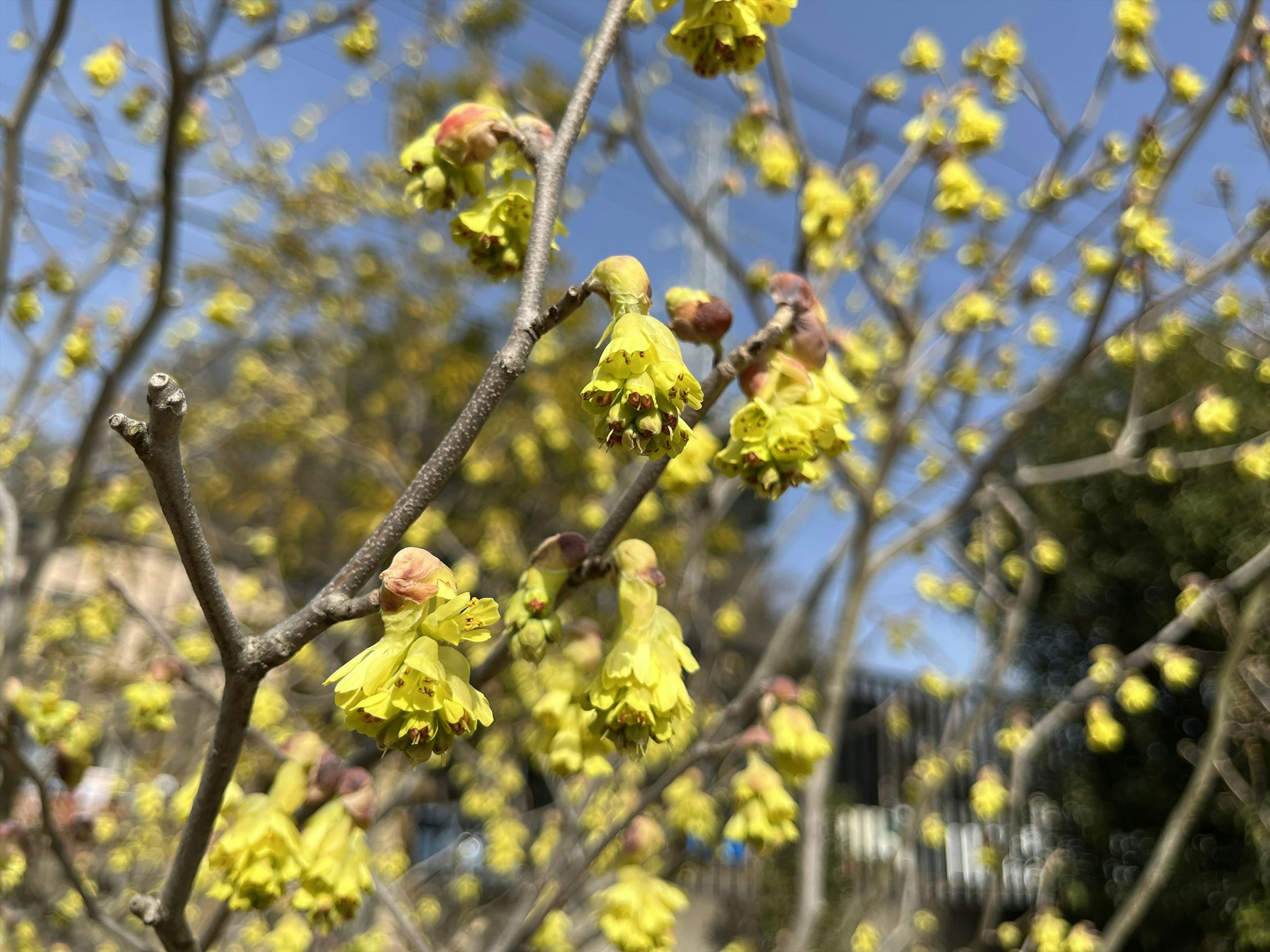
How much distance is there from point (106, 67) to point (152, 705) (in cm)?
267

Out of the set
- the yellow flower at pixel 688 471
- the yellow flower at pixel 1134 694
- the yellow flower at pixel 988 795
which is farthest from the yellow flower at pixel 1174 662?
the yellow flower at pixel 688 471

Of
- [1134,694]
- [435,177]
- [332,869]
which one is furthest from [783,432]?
[1134,694]

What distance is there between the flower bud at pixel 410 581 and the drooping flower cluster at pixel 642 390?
0.60 ft

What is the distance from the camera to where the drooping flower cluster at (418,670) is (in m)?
0.70

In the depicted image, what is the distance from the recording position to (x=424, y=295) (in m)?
9.63

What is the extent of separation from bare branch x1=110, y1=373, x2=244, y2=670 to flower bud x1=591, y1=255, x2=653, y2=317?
0.38 m

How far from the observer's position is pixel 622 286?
81 centimetres

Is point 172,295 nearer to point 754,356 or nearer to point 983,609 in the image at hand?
point 754,356

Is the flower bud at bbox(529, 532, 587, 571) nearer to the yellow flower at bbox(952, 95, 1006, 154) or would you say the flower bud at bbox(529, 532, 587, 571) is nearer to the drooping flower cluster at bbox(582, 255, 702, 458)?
the drooping flower cluster at bbox(582, 255, 702, 458)

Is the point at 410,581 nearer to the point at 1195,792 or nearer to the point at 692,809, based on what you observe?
the point at 692,809

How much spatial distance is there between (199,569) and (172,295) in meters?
1.98

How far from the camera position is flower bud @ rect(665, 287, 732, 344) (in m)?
0.94

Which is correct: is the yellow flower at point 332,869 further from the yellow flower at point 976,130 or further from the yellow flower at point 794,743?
the yellow flower at point 976,130

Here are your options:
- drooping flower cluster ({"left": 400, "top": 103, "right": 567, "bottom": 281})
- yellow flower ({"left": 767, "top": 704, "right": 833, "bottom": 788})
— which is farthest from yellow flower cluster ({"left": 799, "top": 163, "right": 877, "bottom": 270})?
drooping flower cluster ({"left": 400, "top": 103, "right": 567, "bottom": 281})
